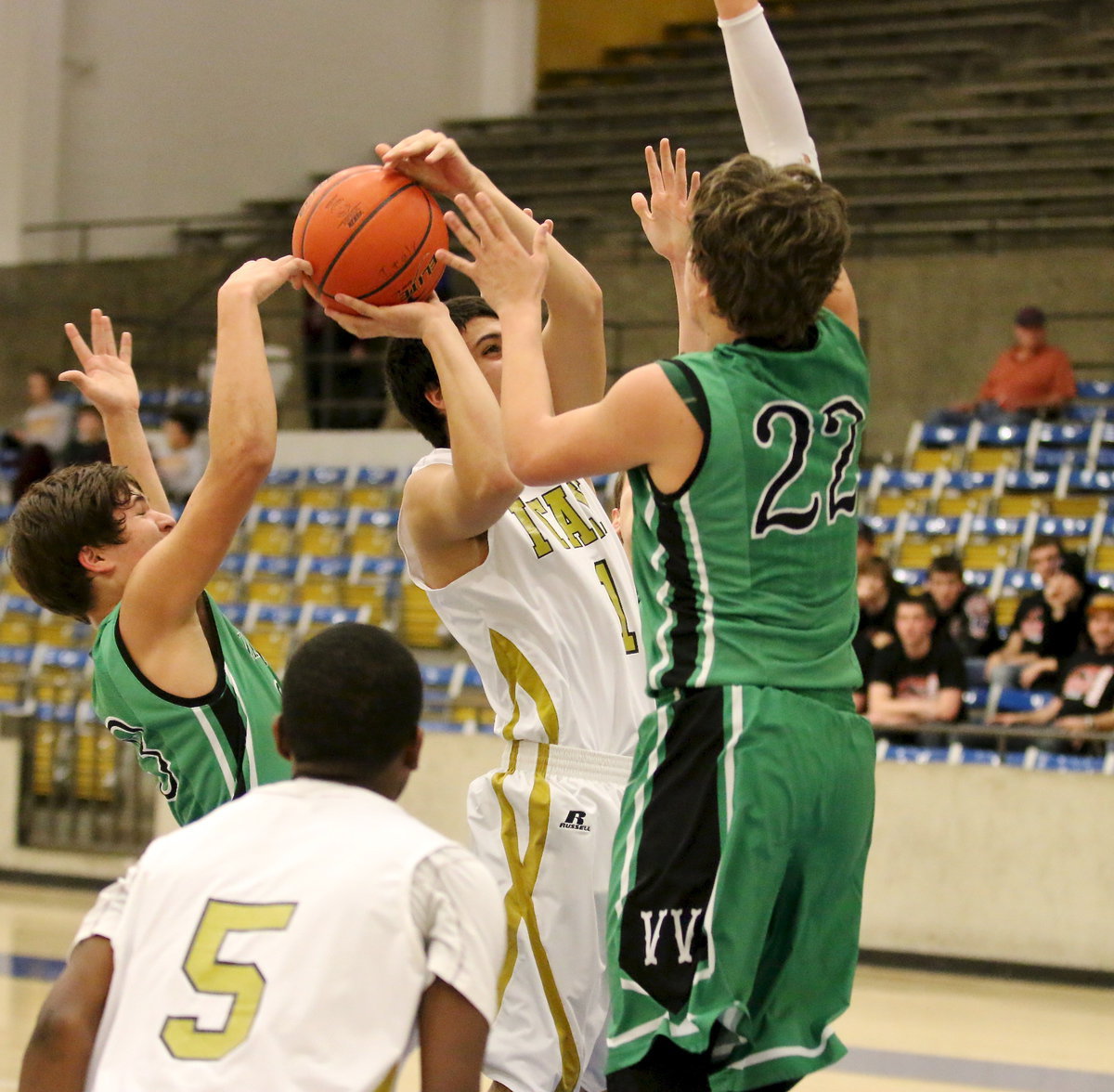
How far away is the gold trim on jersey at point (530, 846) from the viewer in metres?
3.07

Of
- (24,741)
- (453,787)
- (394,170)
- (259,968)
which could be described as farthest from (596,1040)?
(24,741)

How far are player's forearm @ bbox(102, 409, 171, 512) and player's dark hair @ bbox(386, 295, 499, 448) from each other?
53 cm

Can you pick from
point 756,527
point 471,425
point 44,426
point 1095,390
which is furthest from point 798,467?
point 44,426

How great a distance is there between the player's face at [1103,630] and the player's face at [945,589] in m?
0.91

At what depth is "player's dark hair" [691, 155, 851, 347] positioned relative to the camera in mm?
2350

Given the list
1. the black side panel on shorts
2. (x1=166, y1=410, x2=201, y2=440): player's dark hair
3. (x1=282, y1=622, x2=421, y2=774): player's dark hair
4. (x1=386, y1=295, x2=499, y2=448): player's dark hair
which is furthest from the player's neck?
(x1=166, y1=410, x2=201, y2=440): player's dark hair

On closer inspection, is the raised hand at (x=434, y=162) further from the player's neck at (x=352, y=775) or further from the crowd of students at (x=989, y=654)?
the crowd of students at (x=989, y=654)

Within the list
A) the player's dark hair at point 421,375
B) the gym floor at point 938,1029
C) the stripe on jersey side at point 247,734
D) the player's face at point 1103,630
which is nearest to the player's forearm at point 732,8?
the player's dark hair at point 421,375

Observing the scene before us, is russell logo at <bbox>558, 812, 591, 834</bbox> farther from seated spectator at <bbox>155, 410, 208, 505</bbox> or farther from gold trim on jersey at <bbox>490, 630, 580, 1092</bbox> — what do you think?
seated spectator at <bbox>155, 410, 208, 505</bbox>

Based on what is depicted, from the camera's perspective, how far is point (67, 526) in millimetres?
2980

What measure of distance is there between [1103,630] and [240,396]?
5.74m

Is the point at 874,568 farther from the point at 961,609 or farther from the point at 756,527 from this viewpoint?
the point at 756,527

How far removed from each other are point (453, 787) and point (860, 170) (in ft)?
25.9

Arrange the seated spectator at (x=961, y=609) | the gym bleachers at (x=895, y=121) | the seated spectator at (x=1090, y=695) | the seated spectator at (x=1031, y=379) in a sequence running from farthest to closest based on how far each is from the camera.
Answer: the gym bleachers at (x=895, y=121)
the seated spectator at (x=1031, y=379)
the seated spectator at (x=961, y=609)
the seated spectator at (x=1090, y=695)
